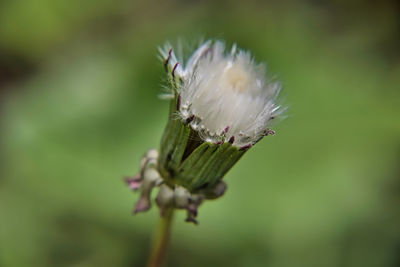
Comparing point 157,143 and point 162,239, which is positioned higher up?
point 157,143

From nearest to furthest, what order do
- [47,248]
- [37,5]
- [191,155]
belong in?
[191,155], [47,248], [37,5]

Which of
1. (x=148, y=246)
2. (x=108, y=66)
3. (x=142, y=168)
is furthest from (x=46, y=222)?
(x=142, y=168)

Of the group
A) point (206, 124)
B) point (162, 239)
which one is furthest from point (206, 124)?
point (162, 239)

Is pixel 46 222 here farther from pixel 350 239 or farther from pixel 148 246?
pixel 350 239

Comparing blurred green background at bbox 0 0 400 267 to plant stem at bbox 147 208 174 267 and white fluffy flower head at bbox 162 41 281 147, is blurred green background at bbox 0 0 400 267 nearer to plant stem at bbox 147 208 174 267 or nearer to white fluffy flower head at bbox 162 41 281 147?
plant stem at bbox 147 208 174 267

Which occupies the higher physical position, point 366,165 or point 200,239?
point 366,165

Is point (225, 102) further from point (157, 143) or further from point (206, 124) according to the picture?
point (157, 143)

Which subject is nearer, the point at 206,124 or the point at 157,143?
the point at 206,124
